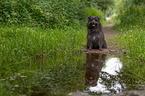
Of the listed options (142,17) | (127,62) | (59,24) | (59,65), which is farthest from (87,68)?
(142,17)

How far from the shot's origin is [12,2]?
8484 millimetres

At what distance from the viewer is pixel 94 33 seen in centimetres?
649

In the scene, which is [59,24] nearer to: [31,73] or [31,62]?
[31,62]

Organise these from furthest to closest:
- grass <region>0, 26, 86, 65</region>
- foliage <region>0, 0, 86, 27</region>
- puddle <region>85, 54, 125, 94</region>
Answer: foliage <region>0, 0, 86, 27</region>, grass <region>0, 26, 86, 65</region>, puddle <region>85, 54, 125, 94</region>

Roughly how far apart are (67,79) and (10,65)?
1670 millimetres

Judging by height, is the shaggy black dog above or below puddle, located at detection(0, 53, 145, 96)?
above

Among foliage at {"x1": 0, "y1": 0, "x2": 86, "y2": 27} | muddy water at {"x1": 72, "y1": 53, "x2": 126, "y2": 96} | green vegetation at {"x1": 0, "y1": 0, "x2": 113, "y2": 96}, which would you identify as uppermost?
foliage at {"x1": 0, "y1": 0, "x2": 86, "y2": 27}

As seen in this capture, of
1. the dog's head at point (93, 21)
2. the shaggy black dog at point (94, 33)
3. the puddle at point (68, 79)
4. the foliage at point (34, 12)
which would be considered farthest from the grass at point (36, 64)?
the foliage at point (34, 12)

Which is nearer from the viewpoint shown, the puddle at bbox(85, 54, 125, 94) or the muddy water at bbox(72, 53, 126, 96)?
the muddy water at bbox(72, 53, 126, 96)

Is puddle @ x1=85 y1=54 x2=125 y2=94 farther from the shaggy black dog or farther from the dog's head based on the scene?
the dog's head

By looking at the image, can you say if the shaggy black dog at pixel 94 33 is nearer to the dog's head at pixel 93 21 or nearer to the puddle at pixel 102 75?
the dog's head at pixel 93 21

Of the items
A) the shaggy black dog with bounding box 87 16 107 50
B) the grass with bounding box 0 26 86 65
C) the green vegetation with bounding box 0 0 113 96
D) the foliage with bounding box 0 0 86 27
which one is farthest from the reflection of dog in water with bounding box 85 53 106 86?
the foliage with bounding box 0 0 86 27

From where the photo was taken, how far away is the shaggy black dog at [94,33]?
6.28 metres

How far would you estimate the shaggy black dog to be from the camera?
6.28m
